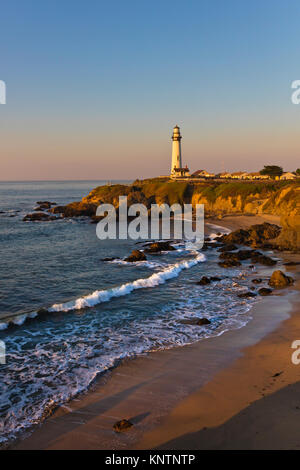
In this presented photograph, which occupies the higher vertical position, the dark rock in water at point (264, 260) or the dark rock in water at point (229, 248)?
the dark rock in water at point (229, 248)

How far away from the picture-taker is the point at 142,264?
26391mm

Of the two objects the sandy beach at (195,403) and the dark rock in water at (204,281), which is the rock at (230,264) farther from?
the sandy beach at (195,403)

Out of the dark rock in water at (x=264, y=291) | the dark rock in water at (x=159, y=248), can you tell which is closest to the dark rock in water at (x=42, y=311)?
the dark rock in water at (x=264, y=291)

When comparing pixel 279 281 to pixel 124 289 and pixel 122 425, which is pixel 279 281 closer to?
pixel 124 289

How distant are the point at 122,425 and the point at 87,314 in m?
8.77

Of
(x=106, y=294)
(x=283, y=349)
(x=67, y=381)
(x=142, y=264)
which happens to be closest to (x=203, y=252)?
(x=142, y=264)

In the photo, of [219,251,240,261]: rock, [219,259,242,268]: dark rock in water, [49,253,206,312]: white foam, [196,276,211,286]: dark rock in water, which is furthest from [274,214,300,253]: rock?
[196,276,211,286]: dark rock in water

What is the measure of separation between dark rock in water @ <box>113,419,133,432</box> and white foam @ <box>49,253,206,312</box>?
31.1 ft

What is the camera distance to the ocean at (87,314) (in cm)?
968

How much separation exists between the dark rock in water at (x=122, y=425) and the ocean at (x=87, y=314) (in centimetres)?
198

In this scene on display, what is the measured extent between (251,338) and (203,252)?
18.5 m

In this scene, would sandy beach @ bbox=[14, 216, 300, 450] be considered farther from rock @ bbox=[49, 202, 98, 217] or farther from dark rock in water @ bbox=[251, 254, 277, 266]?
rock @ bbox=[49, 202, 98, 217]

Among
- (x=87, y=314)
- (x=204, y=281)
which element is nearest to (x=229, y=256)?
(x=204, y=281)

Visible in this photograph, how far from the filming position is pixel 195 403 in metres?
8.48
